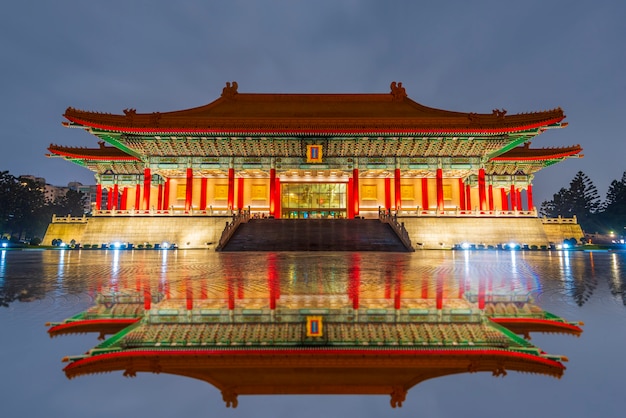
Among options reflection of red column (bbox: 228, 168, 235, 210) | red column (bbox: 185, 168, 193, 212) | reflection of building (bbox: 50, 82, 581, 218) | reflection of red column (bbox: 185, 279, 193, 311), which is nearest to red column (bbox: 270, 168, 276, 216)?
reflection of building (bbox: 50, 82, 581, 218)

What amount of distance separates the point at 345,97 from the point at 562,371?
97.8ft

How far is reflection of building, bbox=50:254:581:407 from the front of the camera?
2.15 m

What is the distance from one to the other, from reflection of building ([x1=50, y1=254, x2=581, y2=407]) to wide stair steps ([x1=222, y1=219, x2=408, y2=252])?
1215 centimetres

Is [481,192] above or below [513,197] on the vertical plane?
below

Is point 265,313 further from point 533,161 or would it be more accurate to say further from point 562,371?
point 533,161

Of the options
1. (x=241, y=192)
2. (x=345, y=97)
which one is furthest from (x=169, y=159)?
(x=345, y=97)

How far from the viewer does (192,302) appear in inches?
157

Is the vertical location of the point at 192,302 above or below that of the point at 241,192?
below

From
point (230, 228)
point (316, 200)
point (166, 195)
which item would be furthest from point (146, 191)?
point (316, 200)

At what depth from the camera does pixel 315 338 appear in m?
2.75

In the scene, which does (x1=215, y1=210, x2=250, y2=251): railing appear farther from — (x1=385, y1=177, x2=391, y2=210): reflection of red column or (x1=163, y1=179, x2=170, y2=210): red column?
(x1=385, y1=177, x2=391, y2=210): reflection of red column

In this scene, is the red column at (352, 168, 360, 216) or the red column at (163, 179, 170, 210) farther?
the red column at (163, 179, 170, 210)

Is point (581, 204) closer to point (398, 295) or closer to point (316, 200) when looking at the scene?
point (316, 200)

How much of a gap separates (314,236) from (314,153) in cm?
871
